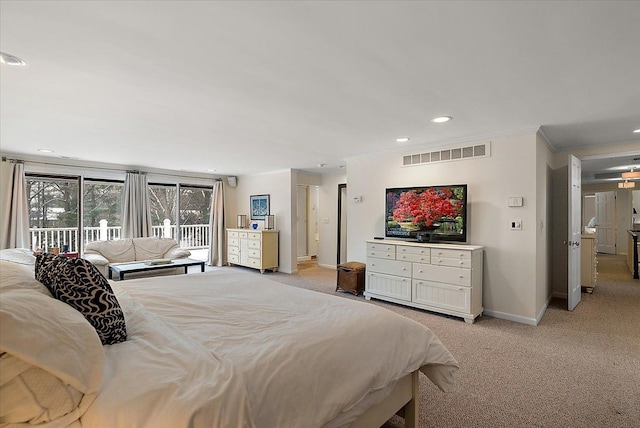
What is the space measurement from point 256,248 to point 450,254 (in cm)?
436

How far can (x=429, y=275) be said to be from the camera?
402 centimetres

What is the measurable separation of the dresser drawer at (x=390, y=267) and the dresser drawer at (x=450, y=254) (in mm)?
405

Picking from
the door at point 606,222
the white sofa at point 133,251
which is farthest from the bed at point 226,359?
the door at point 606,222

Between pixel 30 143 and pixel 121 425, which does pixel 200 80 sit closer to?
pixel 121 425

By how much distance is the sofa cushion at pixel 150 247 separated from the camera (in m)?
5.88

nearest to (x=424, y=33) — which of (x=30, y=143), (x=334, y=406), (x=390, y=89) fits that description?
(x=390, y=89)

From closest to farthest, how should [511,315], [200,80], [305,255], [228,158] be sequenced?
[200,80] < [511,315] < [228,158] < [305,255]

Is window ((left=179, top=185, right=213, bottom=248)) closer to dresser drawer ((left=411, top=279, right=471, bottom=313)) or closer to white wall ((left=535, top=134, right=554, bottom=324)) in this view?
dresser drawer ((left=411, top=279, right=471, bottom=313))

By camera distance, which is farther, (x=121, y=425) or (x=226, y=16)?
(x=226, y=16)

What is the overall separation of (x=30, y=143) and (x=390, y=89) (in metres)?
5.04

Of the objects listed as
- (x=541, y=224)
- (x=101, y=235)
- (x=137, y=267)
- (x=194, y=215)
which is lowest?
(x=137, y=267)

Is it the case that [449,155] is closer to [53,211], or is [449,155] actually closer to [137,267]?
[137,267]

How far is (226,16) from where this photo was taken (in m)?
1.58

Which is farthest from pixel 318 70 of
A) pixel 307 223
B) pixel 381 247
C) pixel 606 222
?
pixel 606 222
